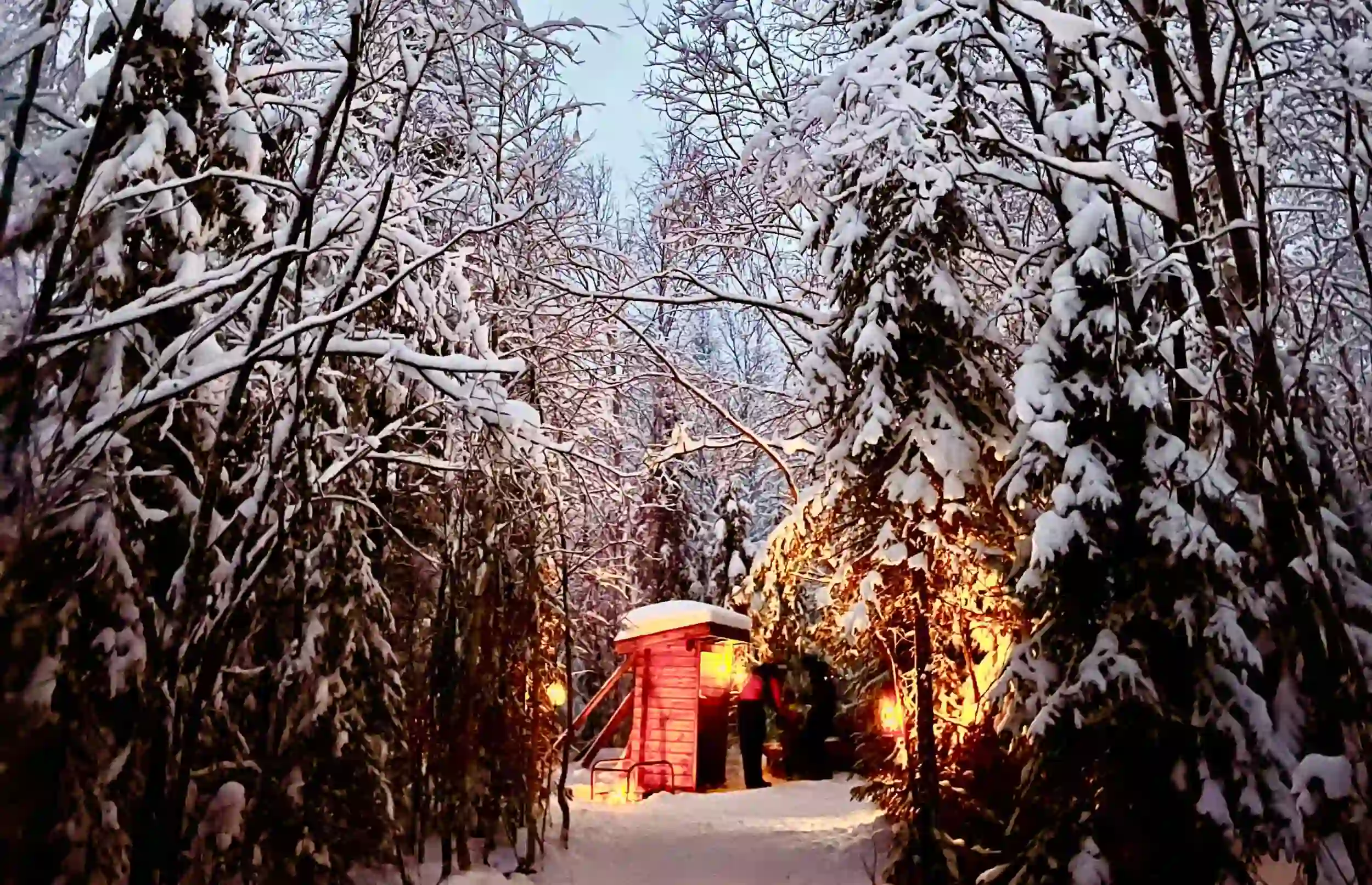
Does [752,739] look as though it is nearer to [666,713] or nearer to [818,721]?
[666,713]

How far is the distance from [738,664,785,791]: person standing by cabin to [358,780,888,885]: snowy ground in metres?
3.00

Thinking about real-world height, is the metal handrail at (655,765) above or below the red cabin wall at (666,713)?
below

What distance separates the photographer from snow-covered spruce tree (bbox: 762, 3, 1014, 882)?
7.26 metres

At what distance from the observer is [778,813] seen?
41.7 feet

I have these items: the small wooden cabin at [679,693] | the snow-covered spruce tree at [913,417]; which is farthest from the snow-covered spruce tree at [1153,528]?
the small wooden cabin at [679,693]

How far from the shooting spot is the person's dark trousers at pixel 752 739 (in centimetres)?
1569

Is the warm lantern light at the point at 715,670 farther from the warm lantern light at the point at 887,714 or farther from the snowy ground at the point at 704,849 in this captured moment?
the warm lantern light at the point at 887,714

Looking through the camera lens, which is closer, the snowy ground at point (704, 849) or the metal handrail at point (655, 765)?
the snowy ground at point (704, 849)

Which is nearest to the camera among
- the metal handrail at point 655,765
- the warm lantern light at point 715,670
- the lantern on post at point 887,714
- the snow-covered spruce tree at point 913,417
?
the snow-covered spruce tree at point 913,417

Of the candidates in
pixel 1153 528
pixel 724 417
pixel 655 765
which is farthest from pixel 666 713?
pixel 1153 528

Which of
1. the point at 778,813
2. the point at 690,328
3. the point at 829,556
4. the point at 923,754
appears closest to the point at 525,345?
the point at 829,556

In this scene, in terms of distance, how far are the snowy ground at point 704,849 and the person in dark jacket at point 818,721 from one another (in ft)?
16.6

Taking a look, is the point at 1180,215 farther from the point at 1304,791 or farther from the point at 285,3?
the point at 285,3

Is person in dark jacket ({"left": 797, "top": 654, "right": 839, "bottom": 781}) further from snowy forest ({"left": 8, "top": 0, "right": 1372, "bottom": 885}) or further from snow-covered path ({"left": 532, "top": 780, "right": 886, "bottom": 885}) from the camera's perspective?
snowy forest ({"left": 8, "top": 0, "right": 1372, "bottom": 885})
